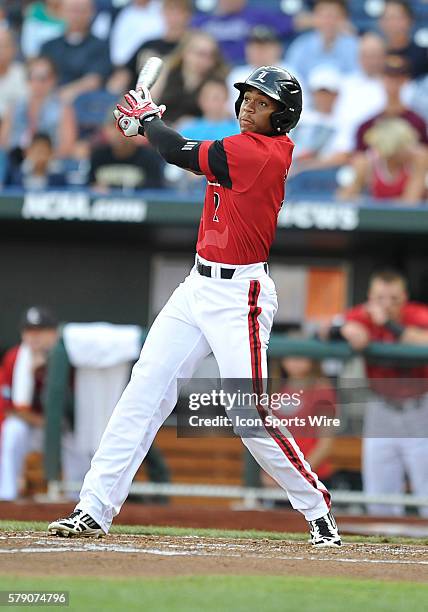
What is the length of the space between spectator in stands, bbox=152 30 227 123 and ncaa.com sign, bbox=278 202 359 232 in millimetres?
1802

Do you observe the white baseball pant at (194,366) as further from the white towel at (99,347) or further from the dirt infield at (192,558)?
the white towel at (99,347)

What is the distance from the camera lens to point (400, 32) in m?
10.9

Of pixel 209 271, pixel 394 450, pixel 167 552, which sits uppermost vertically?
pixel 209 271

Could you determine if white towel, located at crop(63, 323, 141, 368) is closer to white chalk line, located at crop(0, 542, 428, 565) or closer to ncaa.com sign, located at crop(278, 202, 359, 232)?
ncaa.com sign, located at crop(278, 202, 359, 232)

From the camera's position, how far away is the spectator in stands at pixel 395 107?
32.4 ft

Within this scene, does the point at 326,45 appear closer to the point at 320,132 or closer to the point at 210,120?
the point at 320,132

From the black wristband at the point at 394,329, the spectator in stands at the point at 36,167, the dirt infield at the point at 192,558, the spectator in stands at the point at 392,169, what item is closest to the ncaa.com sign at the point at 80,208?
the spectator in stands at the point at 36,167

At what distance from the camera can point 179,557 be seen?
4352 mm

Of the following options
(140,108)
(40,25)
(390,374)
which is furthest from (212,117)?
(140,108)

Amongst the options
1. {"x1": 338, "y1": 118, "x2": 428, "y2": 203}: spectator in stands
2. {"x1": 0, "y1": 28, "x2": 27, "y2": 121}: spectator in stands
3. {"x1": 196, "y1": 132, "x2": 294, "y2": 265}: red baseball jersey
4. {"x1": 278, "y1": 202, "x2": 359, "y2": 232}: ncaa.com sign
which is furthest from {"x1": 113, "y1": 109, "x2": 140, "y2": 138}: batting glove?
{"x1": 0, "y1": 28, "x2": 27, "y2": 121}: spectator in stands

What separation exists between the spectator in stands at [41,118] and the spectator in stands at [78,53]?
0.68ft

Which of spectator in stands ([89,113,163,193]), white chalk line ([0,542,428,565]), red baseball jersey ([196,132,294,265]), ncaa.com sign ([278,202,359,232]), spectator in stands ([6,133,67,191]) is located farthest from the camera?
spectator in stands ([6,133,67,191])

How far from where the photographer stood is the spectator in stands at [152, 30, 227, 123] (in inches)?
404

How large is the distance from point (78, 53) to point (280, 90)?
268 inches
